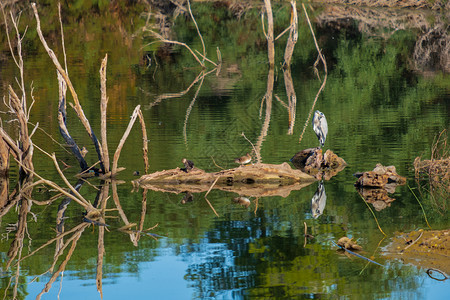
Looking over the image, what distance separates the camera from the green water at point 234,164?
10.2 m

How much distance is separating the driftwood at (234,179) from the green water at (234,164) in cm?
34

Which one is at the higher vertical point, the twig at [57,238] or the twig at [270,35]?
the twig at [270,35]

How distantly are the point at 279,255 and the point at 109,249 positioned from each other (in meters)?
2.16

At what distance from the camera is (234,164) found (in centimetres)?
1653

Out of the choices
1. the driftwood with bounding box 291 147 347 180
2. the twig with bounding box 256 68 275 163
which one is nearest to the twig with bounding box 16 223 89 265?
the twig with bounding box 256 68 275 163

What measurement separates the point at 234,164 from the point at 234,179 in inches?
65.5

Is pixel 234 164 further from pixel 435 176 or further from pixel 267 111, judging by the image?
pixel 267 111

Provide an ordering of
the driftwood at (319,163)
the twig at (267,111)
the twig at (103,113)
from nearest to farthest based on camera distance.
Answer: the twig at (103,113), the driftwood at (319,163), the twig at (267,111)

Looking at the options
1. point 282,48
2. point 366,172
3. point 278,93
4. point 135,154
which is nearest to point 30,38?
point 282,48

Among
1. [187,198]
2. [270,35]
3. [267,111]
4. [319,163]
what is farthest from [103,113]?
[270,35]

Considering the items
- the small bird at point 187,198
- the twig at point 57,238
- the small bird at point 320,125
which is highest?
the small bird at point 320,125

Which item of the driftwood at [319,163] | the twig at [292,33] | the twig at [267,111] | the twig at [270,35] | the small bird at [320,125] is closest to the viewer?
the driftwood at [319,163]

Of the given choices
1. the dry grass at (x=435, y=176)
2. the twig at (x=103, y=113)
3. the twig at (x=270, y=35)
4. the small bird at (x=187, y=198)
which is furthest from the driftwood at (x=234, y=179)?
the twig at (x=270, y=35)

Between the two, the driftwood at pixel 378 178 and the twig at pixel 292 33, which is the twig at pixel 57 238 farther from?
the twig at pixel 292 33
